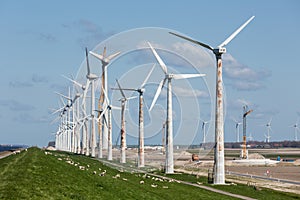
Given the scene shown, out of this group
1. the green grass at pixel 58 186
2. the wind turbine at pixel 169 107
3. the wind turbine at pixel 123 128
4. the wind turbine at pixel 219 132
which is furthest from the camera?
the wind turbine at pixel 123 128

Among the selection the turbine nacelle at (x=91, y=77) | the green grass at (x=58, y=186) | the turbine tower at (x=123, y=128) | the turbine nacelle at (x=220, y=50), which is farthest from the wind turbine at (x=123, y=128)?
the green grass at (x=58, y=186)

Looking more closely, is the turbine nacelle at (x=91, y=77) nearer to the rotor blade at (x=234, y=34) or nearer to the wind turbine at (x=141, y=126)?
the wind turbine at (x=141, y=126)

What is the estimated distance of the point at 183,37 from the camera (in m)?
65.4

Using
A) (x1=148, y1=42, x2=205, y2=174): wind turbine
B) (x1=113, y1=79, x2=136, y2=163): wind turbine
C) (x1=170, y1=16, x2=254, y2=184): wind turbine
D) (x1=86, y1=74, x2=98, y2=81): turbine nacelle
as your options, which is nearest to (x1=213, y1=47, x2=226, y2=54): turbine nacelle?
(x1=170, y1=16, x2=254, y2=184): wind turbine

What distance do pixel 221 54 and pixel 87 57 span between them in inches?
2843

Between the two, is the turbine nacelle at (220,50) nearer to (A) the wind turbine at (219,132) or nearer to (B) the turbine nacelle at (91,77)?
A: (A) the wind turbine at (219,132)

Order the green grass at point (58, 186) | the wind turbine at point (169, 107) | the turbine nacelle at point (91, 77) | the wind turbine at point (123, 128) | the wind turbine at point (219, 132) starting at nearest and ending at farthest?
the green grass at point (58, 186) < the wind turbine at point (219, 132) < the wind turbine at point (169, 107) < the wind turbine at point (123, 128) < the turbine nacelle at point (91, 77)

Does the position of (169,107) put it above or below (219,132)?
above

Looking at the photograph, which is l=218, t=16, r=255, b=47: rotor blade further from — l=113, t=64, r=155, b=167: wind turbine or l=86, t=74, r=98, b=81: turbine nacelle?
l=86, t=74, r=98, b=81: turbine nacelle

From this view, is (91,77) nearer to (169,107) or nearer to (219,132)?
(169,107)

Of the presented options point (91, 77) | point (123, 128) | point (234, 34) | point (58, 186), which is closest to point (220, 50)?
point (234, 34)

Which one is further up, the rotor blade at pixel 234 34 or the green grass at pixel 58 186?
the rotor blade at pixel 234 34

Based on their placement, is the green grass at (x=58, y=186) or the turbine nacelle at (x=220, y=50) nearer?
the green grass at (x=58, y=186)

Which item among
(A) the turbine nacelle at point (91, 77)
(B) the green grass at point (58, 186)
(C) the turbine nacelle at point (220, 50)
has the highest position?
(A) the turbine nacelle at point (91, 77)
